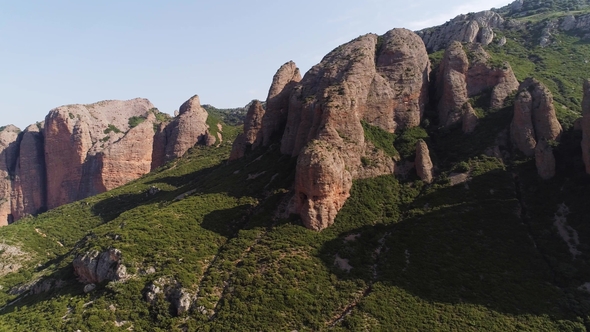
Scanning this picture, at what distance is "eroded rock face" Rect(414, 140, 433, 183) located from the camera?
5434 centimetres

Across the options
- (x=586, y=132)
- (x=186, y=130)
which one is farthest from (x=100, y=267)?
(x=186, y=130)

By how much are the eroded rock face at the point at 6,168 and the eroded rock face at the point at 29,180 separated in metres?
1.49

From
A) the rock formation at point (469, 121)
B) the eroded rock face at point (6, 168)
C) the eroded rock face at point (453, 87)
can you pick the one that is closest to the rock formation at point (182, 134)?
the eroded rock face at point (6, 168)

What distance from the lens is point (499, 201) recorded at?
49.0 m

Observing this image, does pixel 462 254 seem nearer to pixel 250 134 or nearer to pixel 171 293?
pixel 171 293

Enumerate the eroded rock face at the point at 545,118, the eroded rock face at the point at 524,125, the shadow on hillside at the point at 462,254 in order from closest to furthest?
the shadow on hillside at the point at 462,254 → the eroded rock face at the point at 545,118 → the eroded rock face at the point at 524,125

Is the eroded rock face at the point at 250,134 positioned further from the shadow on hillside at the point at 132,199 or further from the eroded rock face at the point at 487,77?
the eroded rock face at the point at 487,77

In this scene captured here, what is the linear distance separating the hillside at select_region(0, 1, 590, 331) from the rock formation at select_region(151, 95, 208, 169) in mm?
42956

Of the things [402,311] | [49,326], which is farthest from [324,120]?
[49,326]

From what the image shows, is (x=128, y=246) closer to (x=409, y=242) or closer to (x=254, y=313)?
(x=254, y=313)

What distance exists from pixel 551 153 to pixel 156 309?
48.2m

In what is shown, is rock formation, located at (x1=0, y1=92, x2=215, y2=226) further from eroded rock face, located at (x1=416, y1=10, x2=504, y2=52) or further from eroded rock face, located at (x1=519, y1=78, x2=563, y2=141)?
eroded rock face, located at (x1=519, y1=78, x2=563, y2=141)

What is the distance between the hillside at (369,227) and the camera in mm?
38688


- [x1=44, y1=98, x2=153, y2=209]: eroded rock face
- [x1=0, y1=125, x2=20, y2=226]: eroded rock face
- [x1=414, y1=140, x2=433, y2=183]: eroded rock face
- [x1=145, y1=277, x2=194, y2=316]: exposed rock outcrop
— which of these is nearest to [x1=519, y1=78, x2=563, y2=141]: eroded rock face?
[x1=414, y1=140, x2=433, y2=183]: eroded rock face
